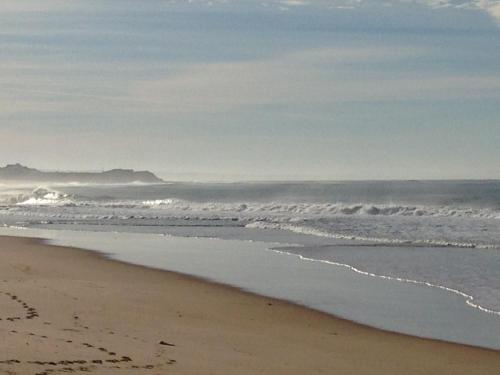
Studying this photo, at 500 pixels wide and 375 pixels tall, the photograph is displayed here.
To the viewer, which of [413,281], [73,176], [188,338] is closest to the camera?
[188,338]

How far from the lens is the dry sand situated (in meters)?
7.21

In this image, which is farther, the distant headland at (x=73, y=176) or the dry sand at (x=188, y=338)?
the distant headland at (x=73, y=176)

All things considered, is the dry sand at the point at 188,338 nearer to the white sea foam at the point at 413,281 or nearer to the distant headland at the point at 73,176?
the white sea foam at the point at 413,281

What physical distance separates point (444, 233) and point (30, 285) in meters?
17.6

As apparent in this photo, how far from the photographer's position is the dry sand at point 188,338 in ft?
23.7

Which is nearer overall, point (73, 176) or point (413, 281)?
point (413, 281)

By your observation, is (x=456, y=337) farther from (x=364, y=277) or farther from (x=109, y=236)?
(x=109, y=236)

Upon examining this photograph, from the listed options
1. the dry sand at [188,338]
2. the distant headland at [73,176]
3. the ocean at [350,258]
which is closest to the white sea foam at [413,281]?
the ocean at [350,258]

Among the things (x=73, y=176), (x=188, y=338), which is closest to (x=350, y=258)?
(x=188, y=338)

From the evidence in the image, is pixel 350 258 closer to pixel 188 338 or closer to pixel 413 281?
pixel 413 281

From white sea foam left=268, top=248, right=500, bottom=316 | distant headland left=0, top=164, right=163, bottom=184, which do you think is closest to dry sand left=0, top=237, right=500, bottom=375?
white sea foam left=268, top=248, right=500, bottom=316

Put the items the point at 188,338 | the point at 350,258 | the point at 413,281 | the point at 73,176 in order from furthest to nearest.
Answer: the point at 73,176 → the point at 350,258 → the point at 413,281 → the point at 188,338

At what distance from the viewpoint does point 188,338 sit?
8711 millimetres

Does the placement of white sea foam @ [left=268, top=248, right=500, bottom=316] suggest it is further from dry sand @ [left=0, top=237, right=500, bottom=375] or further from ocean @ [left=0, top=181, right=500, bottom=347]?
dry sand @ [left=0, top=237, right=500, bottom=375]
